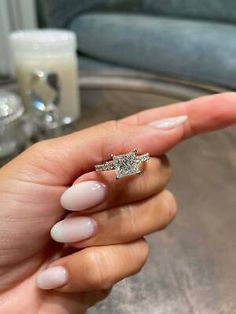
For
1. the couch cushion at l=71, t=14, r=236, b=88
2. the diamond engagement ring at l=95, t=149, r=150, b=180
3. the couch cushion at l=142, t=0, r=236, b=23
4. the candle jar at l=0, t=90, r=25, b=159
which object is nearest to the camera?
the diamond engagement ring at l=95, t=149, r=150, b=180

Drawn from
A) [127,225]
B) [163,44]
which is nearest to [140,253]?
[127,225]

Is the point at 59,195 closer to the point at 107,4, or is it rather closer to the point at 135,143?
the point at 135,143

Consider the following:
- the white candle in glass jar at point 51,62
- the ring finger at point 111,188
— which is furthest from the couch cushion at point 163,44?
the ring finger at point 111,188

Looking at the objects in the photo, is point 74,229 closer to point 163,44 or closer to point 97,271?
point 97,271

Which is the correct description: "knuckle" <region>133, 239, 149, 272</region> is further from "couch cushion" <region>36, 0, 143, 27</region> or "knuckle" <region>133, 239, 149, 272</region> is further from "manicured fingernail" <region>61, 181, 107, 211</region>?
"couch cushion" <region>36, 0, 143, 27</region>

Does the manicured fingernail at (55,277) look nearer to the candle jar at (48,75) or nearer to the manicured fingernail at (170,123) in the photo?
the manicured fingernail at (170,123)

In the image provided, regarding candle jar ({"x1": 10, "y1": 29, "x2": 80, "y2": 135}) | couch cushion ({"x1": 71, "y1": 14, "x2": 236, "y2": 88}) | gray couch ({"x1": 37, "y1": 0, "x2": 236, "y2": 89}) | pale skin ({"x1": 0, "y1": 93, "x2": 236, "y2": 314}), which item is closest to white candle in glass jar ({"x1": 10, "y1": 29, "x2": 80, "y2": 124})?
candle jar ({"x1": 10, "y1": 29, "x2": 80, "y2": 135})

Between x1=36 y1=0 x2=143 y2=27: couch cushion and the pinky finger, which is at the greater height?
the pinky finger

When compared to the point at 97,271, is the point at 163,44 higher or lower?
lower
